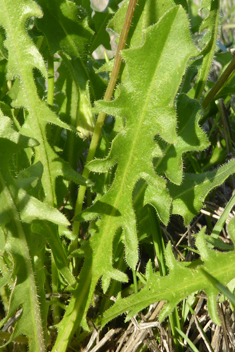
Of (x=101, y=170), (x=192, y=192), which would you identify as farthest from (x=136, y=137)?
(x=192, y=192)

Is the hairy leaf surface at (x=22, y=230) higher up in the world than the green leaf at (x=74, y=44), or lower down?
lower down

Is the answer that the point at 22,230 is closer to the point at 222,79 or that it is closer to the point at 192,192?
the point at 192,192

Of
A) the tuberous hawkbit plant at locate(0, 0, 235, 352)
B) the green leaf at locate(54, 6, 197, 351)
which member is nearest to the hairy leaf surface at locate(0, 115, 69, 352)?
the tuberous hawkbit plant at locate(0, 0, 235, 352)

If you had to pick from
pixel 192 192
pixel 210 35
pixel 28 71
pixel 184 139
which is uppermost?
pixel 210 35

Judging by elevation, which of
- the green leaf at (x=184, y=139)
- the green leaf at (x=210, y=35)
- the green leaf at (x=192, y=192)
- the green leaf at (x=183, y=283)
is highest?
the green leaf at (x=210, y=35)

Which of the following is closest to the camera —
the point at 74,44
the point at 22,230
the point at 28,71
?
the point at 22,230

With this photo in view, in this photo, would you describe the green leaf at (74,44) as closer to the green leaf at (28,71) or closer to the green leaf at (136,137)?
the green leaf at (28,71)

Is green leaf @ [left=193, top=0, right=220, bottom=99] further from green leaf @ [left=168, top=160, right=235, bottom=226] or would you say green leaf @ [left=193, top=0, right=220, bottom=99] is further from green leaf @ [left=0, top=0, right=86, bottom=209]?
green leaf @ [left=0, top=0, right=86, bottom=209]

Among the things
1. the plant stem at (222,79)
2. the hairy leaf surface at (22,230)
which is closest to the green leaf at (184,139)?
the plant stem at (222,79)

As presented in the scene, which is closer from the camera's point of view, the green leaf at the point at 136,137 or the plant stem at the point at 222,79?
the green leaf at the point at 136,137
